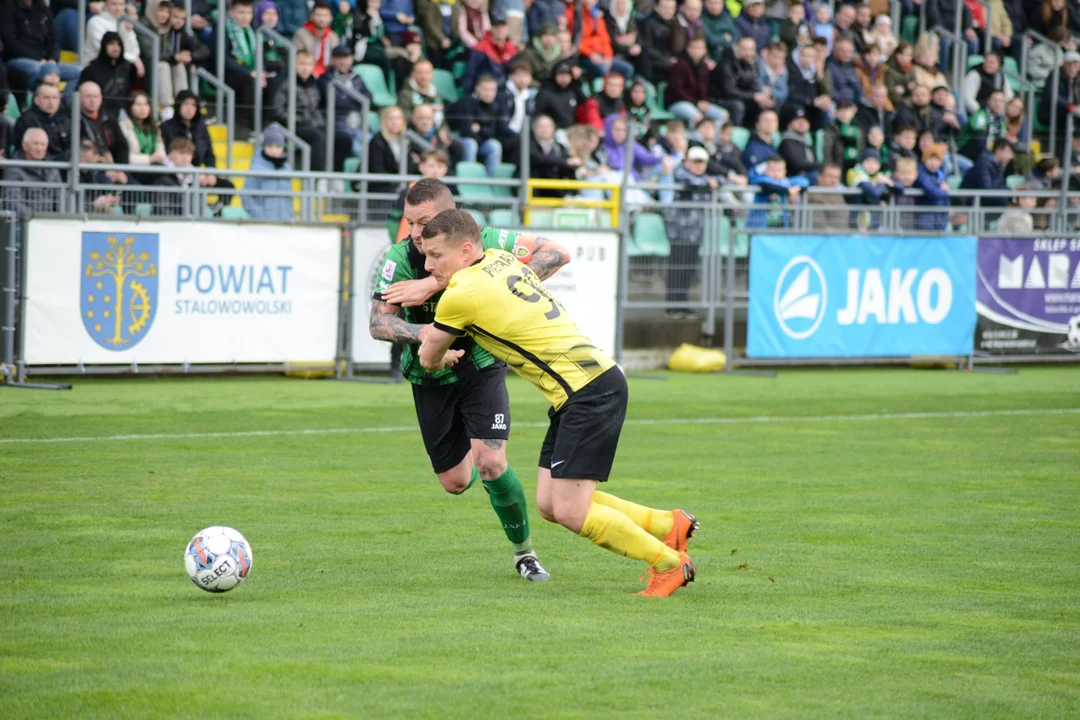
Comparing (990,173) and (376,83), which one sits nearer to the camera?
(376,83)

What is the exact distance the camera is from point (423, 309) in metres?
7.84

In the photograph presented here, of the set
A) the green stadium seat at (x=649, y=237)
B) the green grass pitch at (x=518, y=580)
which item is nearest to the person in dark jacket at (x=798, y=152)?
the green stadium seat at (x=649, y=237)

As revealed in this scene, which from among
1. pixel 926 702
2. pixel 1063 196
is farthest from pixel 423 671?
pixel 1063 196

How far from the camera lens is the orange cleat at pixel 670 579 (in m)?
6.88

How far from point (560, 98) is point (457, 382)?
46.5 ft

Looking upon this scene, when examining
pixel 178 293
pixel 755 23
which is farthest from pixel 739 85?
pixel 178 293

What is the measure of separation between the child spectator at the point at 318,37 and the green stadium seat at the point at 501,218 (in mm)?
3846

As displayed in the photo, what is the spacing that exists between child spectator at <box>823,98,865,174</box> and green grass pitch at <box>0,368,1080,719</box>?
10.2 metres

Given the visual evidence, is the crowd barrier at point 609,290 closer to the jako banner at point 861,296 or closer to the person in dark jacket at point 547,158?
the jako banner at point 861,296

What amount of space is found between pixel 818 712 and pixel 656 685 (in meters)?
0.60

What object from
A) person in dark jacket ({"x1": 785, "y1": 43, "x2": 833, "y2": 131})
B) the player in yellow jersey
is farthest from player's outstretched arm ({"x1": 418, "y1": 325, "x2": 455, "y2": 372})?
person in dark jacket ({"x1": 785, "y1": 43, "x2": 833, "y2": 131})

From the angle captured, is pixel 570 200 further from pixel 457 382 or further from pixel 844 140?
pixel 457 382

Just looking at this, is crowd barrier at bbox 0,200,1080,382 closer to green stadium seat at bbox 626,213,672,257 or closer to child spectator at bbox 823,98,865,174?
green stadium seat at bbox 626,213,672,257

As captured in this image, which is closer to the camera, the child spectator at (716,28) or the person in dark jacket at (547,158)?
the person in dark jacket at (547,158)
